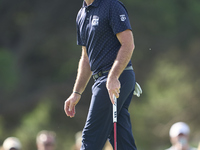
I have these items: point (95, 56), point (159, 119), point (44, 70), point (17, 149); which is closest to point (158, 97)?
point (159, 119)

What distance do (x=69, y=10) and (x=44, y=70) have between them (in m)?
1.94

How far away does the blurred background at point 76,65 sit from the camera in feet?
50.4

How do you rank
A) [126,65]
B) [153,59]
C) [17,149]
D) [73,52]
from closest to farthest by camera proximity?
[126,65] → [17,149] → [73,52] → [153,59]

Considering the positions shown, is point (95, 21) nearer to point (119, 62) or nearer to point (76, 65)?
point (119, 62)

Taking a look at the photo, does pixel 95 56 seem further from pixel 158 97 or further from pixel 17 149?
pixel 158 97

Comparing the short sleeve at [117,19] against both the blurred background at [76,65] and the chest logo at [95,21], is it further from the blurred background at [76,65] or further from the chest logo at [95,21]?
the blurred background at [76,65]

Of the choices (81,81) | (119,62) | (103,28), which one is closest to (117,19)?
(103,28)

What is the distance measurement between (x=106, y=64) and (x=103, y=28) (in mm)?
275

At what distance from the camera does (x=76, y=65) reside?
606 inches

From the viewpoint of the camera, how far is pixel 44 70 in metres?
16.2

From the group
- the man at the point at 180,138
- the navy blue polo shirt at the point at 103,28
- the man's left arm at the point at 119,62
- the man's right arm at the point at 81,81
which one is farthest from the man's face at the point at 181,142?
the man's left arm at the point at 119,62


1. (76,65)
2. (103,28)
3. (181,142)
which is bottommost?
(76,65)

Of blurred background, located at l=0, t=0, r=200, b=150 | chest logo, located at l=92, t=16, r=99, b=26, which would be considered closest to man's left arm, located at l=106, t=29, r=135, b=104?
chest logo, located at l=92, t=16, r=99, b=26

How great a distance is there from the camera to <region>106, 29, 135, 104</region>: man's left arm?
3961 mm
